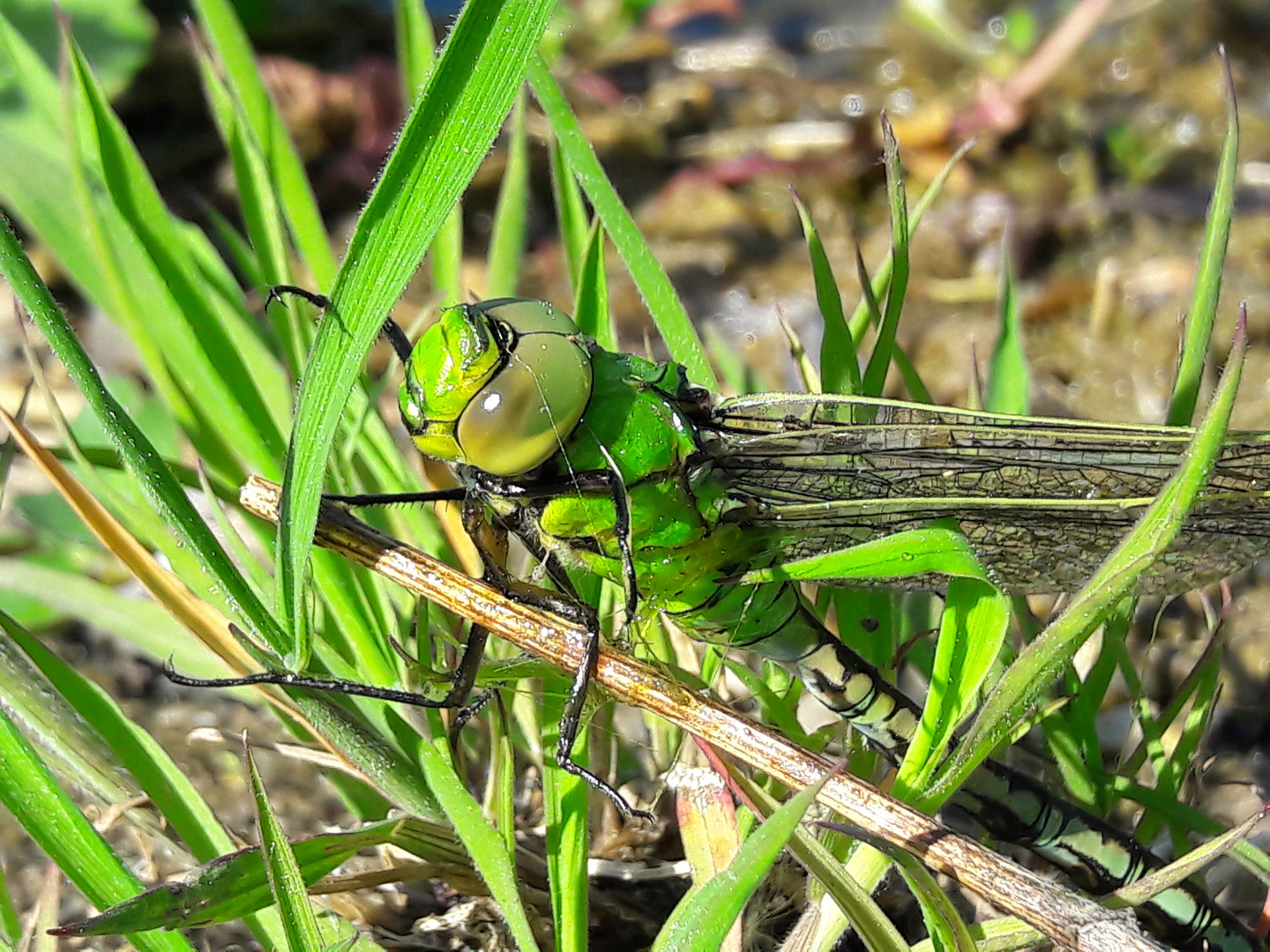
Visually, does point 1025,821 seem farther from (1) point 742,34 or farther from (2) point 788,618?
(1) point 742,34

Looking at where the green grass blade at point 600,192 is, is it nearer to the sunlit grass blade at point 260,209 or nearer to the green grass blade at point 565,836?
the sunlit grass blade at point 260,209

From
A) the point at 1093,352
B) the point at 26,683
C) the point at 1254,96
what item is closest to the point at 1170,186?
the point at 1254,96

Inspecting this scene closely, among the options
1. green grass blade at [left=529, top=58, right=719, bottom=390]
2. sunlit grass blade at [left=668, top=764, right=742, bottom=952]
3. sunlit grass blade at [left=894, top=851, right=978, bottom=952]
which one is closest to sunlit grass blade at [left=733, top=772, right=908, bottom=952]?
sunlit grass blade at [left=894, top=851, right=978, bottom=952]

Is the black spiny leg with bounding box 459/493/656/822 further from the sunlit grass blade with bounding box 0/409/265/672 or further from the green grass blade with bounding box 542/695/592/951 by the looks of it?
the sunlit grass blade with bounding box 0/409/265/672

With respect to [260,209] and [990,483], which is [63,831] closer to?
[260,209]

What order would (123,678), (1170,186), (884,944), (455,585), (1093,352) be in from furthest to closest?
(1170,186), (1093,352), (123,678), (455,585), (884,944)

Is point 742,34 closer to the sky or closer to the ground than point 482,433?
closer to the sky
